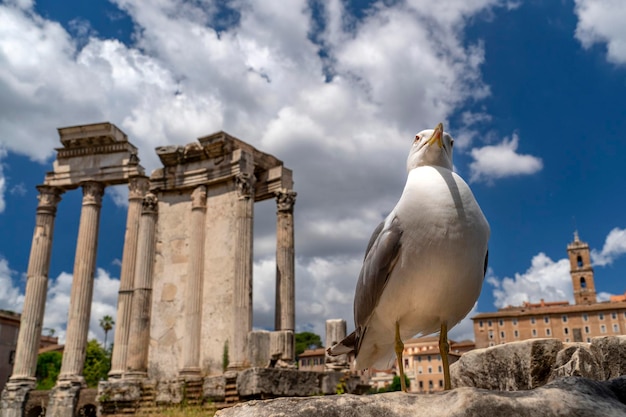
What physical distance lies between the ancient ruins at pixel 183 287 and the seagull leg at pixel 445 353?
40.8 ft

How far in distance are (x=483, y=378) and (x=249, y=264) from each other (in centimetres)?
1314

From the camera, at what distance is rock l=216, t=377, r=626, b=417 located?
279cm

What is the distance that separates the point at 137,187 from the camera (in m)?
24.2

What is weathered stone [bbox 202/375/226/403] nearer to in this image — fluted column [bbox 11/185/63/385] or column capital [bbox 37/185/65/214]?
fluted column [bbox 11/185/63/385]

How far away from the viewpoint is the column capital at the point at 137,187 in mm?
24016

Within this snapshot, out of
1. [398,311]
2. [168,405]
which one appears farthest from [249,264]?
[398,311]

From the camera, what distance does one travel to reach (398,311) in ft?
12.6

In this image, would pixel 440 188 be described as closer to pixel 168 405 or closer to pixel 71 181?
pixel 168 405

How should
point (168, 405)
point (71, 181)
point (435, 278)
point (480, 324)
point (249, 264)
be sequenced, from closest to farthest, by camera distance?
point (435, 278)
point (168, 405)
point (249, 264)
point (71, 181)
point (480, 324)

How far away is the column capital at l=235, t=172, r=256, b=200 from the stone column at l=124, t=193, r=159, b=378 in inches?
141

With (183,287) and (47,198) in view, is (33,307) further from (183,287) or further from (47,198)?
(183,287)

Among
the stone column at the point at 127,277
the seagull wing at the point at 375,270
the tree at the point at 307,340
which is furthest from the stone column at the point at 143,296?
the tree at the point at 307,340

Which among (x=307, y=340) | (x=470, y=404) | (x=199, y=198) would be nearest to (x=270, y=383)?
(x=199, y=198)

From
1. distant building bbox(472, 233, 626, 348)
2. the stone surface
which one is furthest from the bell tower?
the stone surface
